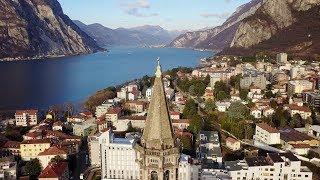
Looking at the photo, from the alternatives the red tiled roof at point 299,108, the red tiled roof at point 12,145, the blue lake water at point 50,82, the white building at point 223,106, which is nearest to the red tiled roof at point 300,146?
the red tiled roof at point 299,108

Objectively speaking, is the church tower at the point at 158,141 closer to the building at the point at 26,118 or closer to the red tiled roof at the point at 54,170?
the red tiled roof at the point at 54,170

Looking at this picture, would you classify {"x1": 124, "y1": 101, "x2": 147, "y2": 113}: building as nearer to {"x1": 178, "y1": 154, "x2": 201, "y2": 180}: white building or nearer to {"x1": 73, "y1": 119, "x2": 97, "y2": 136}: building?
{"x1": 73, "y1": 119, "x2": 97, "y2": 136}: building

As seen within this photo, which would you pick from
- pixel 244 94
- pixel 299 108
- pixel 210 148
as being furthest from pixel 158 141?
pixel 244 94

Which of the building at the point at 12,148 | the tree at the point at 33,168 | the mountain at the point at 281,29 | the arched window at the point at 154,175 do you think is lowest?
the tree at the point at 33,168

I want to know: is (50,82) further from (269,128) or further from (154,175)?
(154,175)

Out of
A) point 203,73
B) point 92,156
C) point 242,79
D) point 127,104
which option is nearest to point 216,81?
point 242,79

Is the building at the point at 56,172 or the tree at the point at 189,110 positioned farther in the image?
the tree at the point at 189,110

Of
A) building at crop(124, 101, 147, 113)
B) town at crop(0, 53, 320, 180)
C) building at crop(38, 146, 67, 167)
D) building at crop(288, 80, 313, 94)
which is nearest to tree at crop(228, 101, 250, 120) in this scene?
town at crop(0, 53, 320, 180)
